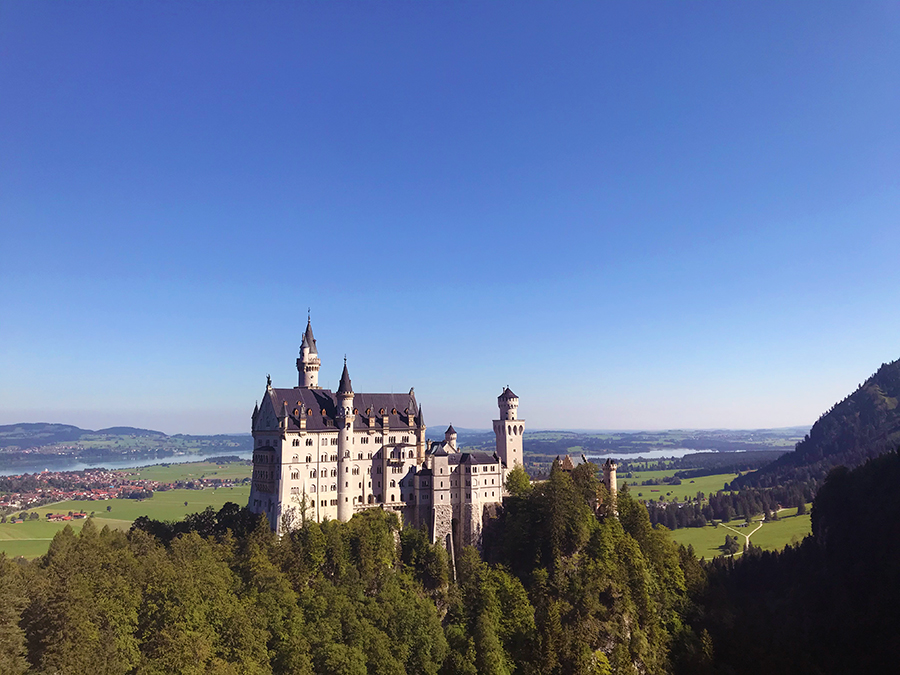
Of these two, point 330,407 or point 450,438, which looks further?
point 450,438

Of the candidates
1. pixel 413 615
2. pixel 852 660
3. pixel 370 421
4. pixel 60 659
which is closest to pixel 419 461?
pixel 370 421

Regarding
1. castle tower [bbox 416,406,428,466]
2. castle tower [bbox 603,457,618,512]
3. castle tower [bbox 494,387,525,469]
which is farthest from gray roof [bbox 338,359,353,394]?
castle tower [bbox 603,457,618,512]

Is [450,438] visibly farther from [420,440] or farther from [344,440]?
[344,440]

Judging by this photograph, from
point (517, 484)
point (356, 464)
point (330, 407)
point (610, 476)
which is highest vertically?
point (330, 407)

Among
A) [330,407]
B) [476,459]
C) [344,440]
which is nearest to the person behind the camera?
[344,440]

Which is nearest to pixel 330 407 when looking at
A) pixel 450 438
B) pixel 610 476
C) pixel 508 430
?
pixel 450 438

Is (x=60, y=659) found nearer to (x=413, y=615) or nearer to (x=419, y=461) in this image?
(x=413, y=615)

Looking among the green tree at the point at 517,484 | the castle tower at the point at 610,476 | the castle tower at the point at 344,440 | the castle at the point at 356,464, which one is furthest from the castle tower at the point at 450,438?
the castle tower at the point at 610,476
